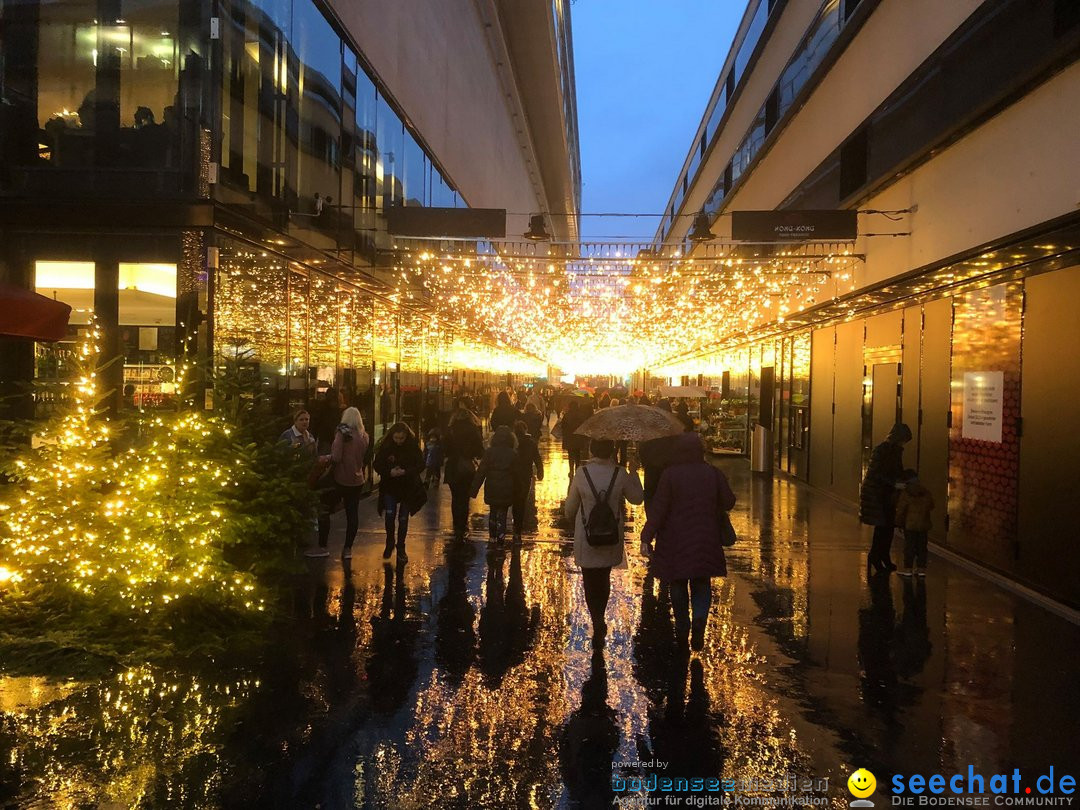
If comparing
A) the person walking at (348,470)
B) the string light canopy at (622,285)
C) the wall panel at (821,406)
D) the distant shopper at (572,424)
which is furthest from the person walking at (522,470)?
the wall panel at (821,406)

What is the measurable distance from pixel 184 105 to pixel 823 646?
937 centimetres

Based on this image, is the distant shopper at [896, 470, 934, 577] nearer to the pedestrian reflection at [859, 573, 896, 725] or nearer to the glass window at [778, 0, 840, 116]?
the pedestrian reflection at [859, 573, 896, 725]

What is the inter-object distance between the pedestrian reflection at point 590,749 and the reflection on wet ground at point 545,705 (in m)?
0.02

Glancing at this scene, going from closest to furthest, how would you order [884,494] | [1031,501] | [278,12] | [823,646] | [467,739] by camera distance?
[467,739] < [823,646] < [1031,501] < [884,494] < [278,12]

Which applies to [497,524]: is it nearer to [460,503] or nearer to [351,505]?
[460,503]

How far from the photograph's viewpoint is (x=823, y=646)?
7.33 m

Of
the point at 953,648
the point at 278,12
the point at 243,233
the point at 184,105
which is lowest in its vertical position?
the point at 953,648

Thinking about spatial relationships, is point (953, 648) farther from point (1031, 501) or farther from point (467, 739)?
point (467, 739)

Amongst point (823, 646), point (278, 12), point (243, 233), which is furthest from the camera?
point (278, 12)

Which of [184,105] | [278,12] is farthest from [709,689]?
[278,12]

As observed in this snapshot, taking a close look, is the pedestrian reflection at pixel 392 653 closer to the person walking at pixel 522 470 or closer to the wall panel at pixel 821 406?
the person walking at pixel 522 470

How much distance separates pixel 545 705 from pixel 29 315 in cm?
616

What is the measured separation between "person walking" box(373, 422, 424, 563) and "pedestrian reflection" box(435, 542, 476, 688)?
2.93 ft

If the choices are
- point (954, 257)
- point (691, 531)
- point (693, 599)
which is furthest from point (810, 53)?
point (693, 599)
